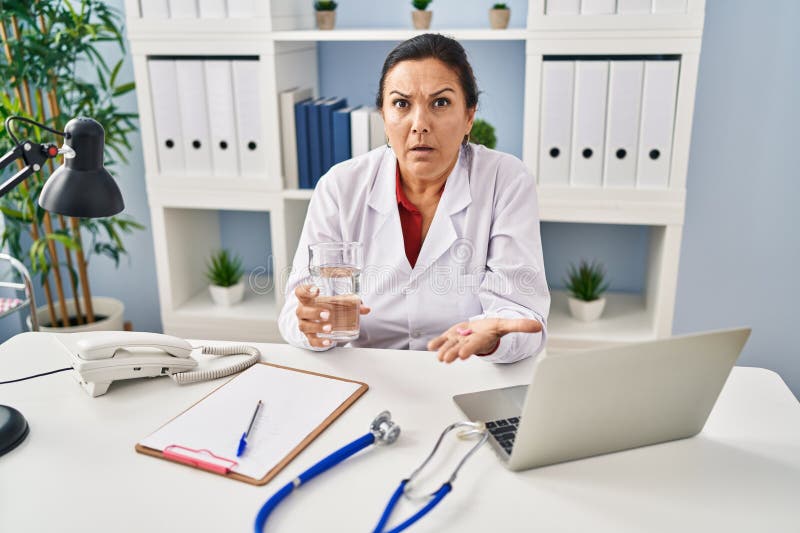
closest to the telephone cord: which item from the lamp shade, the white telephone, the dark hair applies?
the white telephone

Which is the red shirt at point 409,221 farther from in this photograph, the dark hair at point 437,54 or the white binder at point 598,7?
the white binder at point 598,7

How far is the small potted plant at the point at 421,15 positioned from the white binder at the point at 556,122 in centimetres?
41

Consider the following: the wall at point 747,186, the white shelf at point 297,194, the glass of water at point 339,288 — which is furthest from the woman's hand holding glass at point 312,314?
the wall at point 747,186

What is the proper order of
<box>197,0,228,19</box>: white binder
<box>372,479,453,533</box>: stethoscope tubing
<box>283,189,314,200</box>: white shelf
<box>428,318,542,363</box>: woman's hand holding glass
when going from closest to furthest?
<box>372,479,453,533</box>: stethoscope tubing, <box>428,318,542,363</box>: woman's hand holding glass, <box>197,0,228,19</box>: white binder, <box>283,189,314,200</box>: white shelf

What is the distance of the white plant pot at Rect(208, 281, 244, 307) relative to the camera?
8.48ft

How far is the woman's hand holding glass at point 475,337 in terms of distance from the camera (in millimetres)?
1181

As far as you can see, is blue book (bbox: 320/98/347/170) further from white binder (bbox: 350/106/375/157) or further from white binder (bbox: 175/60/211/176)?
white binder (bbox: 175/60/211/176)

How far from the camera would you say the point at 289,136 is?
2.34 m

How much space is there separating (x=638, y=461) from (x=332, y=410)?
45 centimetres

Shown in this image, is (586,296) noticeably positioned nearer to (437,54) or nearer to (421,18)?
(421,18)

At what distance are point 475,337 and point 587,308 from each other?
129 centimetres

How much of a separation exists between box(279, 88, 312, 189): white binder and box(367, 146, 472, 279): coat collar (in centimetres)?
→ 75

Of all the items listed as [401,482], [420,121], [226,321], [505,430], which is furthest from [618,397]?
[226,321]

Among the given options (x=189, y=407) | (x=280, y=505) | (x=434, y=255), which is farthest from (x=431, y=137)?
(x=280, y=505)
